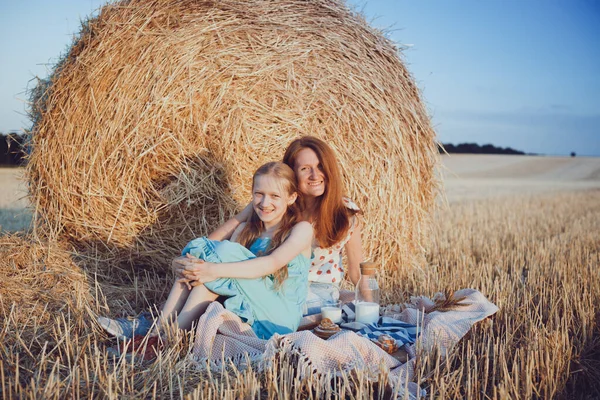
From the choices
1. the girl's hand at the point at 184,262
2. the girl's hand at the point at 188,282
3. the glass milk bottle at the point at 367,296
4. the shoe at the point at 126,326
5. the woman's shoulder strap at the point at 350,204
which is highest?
the woman's shoulder strap at the point at 350,204

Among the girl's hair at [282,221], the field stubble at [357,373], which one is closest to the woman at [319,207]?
the girl's hair at [282,221]

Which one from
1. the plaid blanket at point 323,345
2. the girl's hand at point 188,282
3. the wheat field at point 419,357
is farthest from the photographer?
the girl's hand at point 188,282

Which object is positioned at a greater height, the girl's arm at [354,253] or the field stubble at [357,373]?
the girl's arm at [354,253]

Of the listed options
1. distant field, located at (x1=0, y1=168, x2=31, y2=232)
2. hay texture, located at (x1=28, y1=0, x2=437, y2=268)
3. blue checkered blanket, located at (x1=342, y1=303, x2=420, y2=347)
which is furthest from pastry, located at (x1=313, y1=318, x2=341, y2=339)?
distant field, located at (x1=0, y1=168, x2=31, y2=232)

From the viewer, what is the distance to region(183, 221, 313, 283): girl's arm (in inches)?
105

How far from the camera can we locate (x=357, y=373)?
202cm

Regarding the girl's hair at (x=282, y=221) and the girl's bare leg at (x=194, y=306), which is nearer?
the girl's bare leg at (x=194, y=306)

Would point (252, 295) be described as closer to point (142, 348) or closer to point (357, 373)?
point (142, 348)

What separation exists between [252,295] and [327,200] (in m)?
0.86

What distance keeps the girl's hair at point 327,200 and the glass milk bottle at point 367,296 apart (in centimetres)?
43

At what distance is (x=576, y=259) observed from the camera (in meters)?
4.49

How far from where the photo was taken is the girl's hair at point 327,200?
339cm

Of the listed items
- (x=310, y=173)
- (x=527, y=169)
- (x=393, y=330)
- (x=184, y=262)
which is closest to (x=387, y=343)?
(x=393, y=330)

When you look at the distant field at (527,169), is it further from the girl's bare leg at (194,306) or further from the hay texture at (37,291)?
the girl's bare leg at (194,306)
